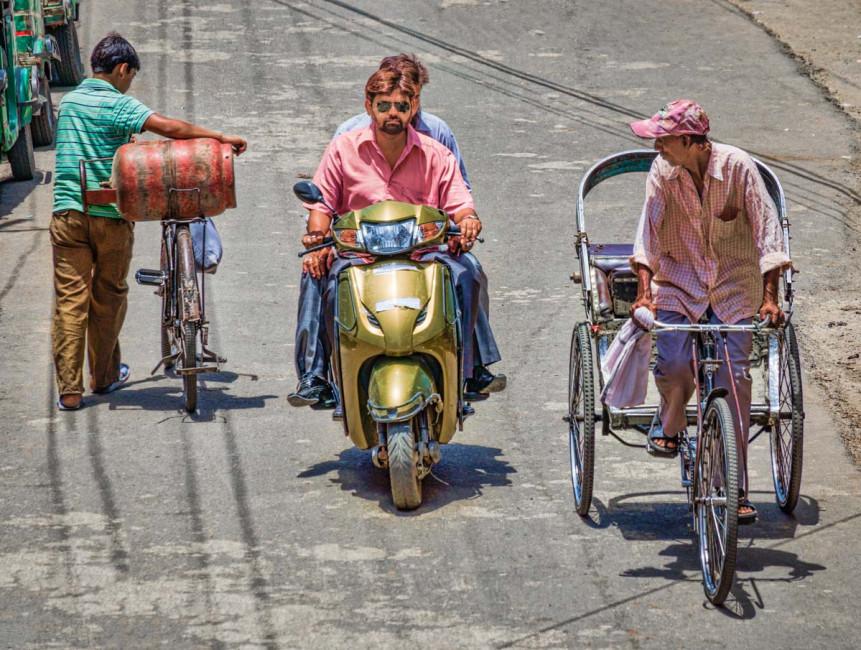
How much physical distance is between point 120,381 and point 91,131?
153cm

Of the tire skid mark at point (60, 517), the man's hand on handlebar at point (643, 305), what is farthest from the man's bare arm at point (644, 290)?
the tire skid mark at point (60, 517)

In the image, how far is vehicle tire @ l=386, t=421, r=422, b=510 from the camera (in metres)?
5.88

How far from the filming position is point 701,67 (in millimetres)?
16078

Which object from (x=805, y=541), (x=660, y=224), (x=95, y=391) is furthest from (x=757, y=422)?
(x=95, y=391)

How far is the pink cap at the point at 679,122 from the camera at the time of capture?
17.3 feet

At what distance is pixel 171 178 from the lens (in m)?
7.23

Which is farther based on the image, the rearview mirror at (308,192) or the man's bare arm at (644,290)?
the rearview mirror at (308,192)

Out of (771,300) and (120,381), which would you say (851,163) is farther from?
(771,300)

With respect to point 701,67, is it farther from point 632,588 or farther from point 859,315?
point 632,588

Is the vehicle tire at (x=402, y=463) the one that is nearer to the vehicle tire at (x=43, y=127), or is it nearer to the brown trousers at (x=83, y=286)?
the brown trousers at (x=83, y=286)

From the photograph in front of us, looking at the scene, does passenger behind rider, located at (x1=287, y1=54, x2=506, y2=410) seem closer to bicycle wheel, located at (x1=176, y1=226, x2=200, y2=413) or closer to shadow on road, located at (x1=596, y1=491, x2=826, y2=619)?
shadow on road, located at (x1=596, y1=491, x2=826, y2=619)

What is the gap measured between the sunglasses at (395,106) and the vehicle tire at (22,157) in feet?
23.6

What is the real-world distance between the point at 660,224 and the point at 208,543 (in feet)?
7.67

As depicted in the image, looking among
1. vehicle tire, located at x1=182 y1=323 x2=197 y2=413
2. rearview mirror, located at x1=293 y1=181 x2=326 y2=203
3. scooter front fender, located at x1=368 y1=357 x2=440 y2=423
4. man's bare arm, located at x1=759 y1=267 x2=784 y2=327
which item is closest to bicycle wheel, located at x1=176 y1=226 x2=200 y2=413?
vehicle tire, located at x1=182 y1=323 x2=197 y2=413
